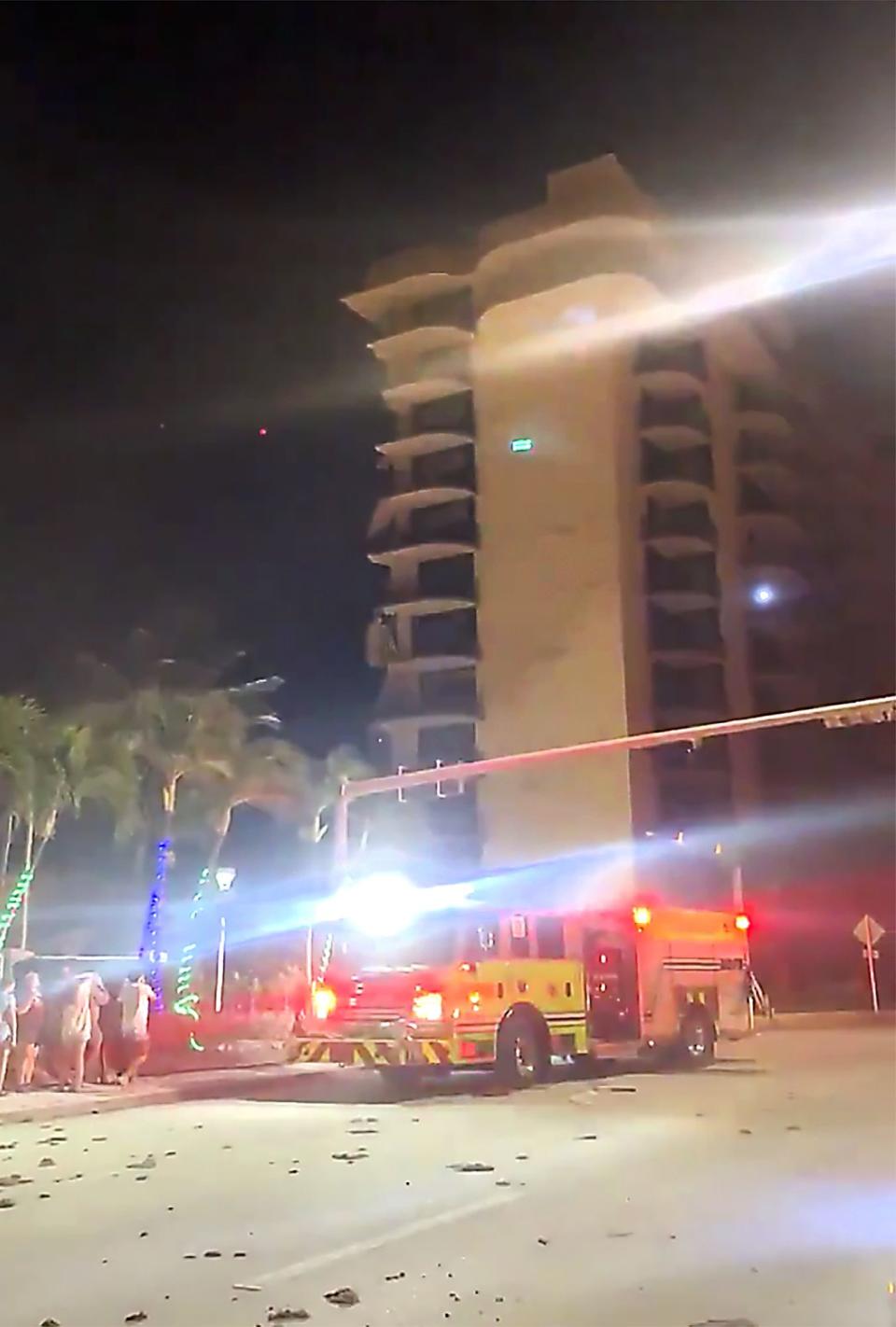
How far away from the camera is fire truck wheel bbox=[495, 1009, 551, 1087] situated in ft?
56.3

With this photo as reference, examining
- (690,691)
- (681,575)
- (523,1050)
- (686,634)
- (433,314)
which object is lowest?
(523,1050)

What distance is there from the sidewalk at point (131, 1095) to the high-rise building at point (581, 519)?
80.5 ft

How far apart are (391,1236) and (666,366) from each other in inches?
1762

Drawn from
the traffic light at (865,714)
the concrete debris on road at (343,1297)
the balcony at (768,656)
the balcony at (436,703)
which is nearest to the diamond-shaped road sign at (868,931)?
the traffic light at (865,714)

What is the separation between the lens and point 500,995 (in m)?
17.2

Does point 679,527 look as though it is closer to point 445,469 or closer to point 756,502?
point 756,502

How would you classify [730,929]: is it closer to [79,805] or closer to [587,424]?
[79,805]

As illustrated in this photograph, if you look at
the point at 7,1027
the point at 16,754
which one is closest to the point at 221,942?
the point at 16,754

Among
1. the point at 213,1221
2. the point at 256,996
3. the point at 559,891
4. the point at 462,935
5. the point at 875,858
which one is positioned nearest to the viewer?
the point at 213,1221

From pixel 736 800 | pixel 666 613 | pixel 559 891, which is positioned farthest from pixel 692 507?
pixel 559 891

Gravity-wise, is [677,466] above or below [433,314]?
below

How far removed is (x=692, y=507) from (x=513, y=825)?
12.8 meters

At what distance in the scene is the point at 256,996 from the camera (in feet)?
90.6

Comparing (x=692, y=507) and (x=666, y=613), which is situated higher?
(x=692, y=507)
